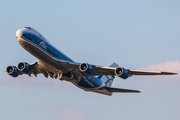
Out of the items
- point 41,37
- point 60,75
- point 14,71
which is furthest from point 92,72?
point 14,71

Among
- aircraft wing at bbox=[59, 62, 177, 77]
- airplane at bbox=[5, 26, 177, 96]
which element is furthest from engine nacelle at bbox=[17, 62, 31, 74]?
aircraft wing at bbox=[59, 62, 177, 77]

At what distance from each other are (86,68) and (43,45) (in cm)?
718

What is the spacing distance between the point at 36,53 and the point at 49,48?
2.20 metres

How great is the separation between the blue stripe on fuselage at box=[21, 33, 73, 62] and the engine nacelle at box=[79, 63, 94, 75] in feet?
12.6

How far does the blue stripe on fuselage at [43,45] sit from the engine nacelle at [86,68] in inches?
151

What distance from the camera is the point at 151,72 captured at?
49875 mm

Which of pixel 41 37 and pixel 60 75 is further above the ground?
pixel 41 37

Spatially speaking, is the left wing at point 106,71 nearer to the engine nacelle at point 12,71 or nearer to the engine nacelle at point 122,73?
the engine nacelle at point 122,73

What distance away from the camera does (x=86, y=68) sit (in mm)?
49344

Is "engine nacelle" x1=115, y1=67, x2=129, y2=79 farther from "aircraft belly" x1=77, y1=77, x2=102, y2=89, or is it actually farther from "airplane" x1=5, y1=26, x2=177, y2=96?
"aircraft belly" x1=77, y1=77, x2=102, y2=89

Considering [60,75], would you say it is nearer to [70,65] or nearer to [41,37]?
[70,65]

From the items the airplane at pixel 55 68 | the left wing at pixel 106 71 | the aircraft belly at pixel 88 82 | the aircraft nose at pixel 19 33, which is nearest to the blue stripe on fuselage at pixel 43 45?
the airplane at pixel 55 68

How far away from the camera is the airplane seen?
47625 mm

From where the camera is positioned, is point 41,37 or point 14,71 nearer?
point 41,37
